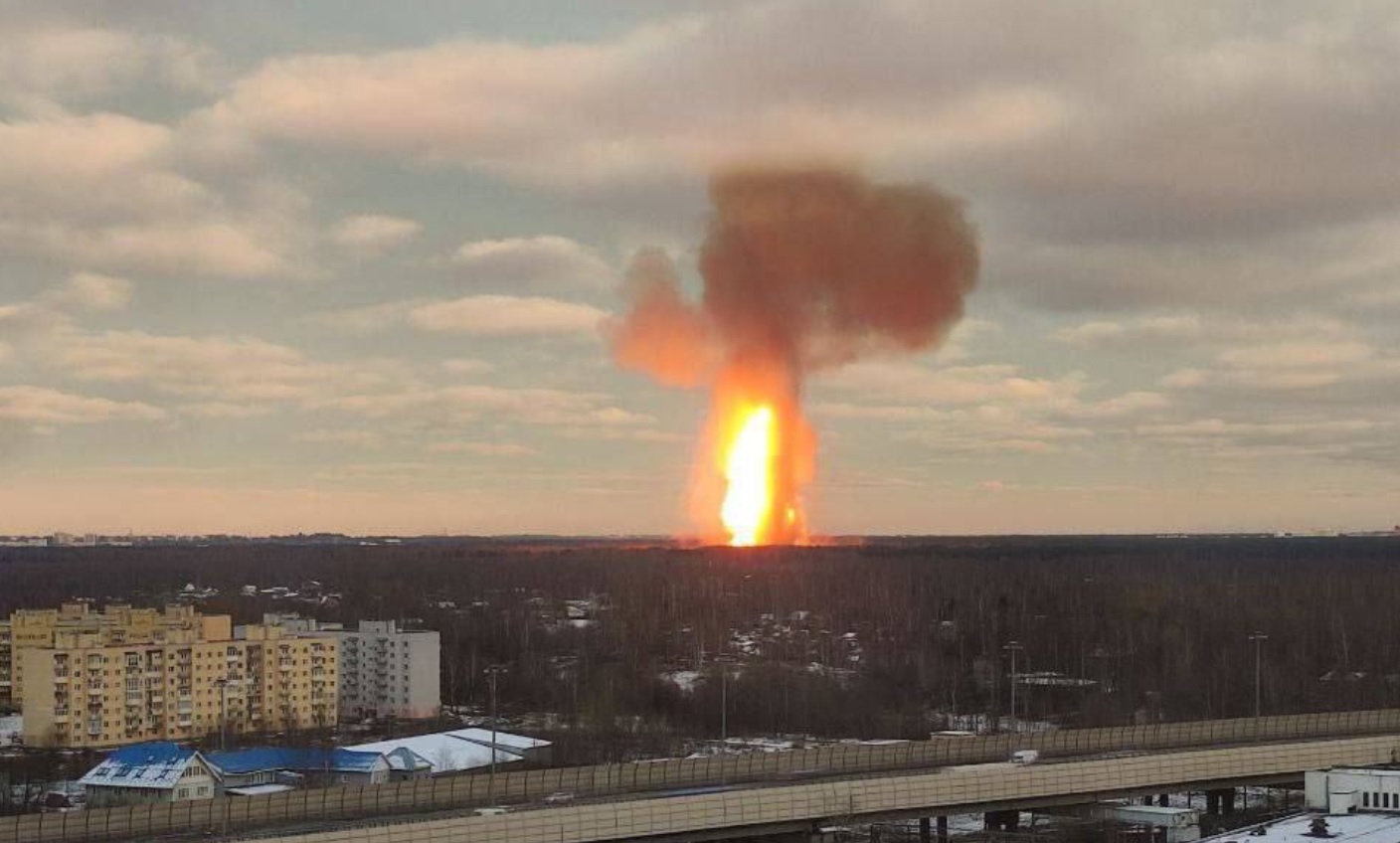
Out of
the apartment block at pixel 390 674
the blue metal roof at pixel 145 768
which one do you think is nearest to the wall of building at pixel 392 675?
the apartment block at pixel 390 674

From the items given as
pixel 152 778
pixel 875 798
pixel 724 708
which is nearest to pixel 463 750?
pixel 724 708

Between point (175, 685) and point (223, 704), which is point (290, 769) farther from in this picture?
point (175, 685)

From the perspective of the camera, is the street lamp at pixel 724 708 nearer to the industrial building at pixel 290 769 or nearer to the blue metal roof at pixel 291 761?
the industrial building at pixel 290 769

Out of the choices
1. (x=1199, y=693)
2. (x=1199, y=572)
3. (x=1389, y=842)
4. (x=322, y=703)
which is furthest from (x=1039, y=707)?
(x=1199, y=572)

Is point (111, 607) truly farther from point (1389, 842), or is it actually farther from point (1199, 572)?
point (1199, 572)

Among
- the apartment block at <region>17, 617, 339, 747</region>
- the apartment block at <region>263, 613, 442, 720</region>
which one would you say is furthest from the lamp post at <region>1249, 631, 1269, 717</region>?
the apartment block at <region>17, 617, 339, 747</region>

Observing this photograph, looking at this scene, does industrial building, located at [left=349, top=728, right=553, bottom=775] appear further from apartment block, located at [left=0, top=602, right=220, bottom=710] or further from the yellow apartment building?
apartment block, located at [left=0, top=602, right=220, bottom=710]
